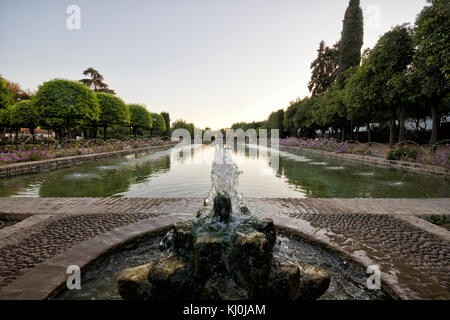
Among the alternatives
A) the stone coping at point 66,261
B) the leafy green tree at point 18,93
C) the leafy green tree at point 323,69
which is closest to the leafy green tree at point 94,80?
the leafy green tree at point 18,93

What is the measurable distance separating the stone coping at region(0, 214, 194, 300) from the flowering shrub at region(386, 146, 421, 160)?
41.7 feet

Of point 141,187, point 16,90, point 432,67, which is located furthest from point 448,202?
point 16,90

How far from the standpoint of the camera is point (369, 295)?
2.07 meters

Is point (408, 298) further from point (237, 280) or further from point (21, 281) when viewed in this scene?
point (21, 281)

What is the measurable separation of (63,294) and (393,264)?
11.1 feet

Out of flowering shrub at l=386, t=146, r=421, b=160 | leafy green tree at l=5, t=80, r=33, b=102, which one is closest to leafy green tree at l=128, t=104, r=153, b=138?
leafy green tree at l=5, t=80, r=33, b=102

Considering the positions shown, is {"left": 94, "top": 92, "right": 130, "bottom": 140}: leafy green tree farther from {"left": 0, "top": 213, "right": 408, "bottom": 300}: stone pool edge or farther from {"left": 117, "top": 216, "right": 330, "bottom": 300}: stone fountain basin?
{"left": 117, "top": 216, "right": 330, "bottom": 300}: stone fountain basin

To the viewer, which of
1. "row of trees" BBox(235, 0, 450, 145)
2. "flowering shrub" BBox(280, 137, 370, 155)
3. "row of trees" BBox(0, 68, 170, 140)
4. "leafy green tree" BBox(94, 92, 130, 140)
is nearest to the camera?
"row of trees" BBox(235, 0, 450, 145)

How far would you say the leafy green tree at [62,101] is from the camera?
16953mm

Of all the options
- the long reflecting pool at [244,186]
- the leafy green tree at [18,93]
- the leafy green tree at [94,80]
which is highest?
the leafy green tree at [94,80]

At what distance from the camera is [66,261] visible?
2.36 metres

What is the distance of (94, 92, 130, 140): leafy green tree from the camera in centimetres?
2392

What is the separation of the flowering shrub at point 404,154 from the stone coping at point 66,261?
41.7 ft

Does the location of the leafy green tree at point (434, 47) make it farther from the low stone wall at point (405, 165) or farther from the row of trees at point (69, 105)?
the row of trees at point (69, 105)
